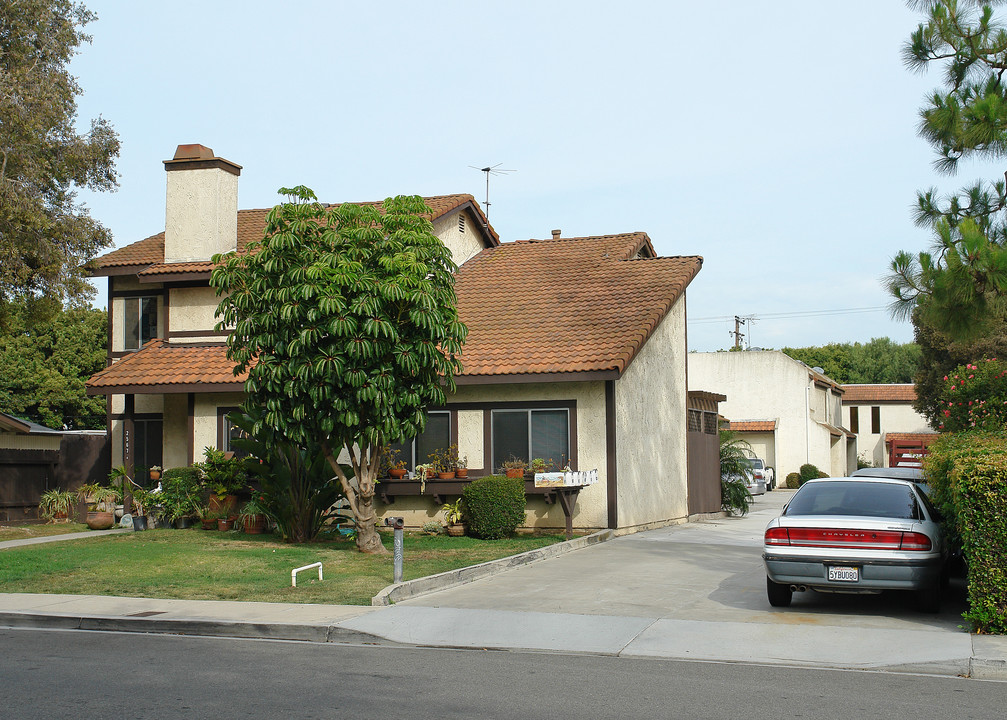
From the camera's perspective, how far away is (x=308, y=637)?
10109mm

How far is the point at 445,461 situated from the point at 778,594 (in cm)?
950

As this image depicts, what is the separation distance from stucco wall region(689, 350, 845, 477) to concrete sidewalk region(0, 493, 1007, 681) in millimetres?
41369

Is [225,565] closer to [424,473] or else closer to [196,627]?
[196,627]

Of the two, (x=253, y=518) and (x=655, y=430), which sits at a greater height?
(x=655, y=430)

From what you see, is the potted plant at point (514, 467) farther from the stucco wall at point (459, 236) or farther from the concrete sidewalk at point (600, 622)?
the stucco wall at point (459, 236)

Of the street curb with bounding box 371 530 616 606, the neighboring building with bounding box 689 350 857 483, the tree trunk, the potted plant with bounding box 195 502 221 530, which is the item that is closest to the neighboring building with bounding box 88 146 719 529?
the potted plant with bounding box 195 502 221 530

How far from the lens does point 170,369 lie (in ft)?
71.5

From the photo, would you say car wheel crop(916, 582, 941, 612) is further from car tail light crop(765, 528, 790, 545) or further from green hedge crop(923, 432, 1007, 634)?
car tail light crop(765, 528, 790, 545)

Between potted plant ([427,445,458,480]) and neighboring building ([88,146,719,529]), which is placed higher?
neighboring building ([88,146,719,529])

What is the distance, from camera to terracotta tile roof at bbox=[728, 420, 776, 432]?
53.1 metres

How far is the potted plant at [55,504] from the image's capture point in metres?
23.0

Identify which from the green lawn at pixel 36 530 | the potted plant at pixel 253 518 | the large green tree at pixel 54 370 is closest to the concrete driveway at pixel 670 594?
the potted plant at pixel 253 518

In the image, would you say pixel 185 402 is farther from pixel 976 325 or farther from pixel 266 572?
pixel 976 325

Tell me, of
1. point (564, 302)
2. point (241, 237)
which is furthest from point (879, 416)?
point (241, 237)
